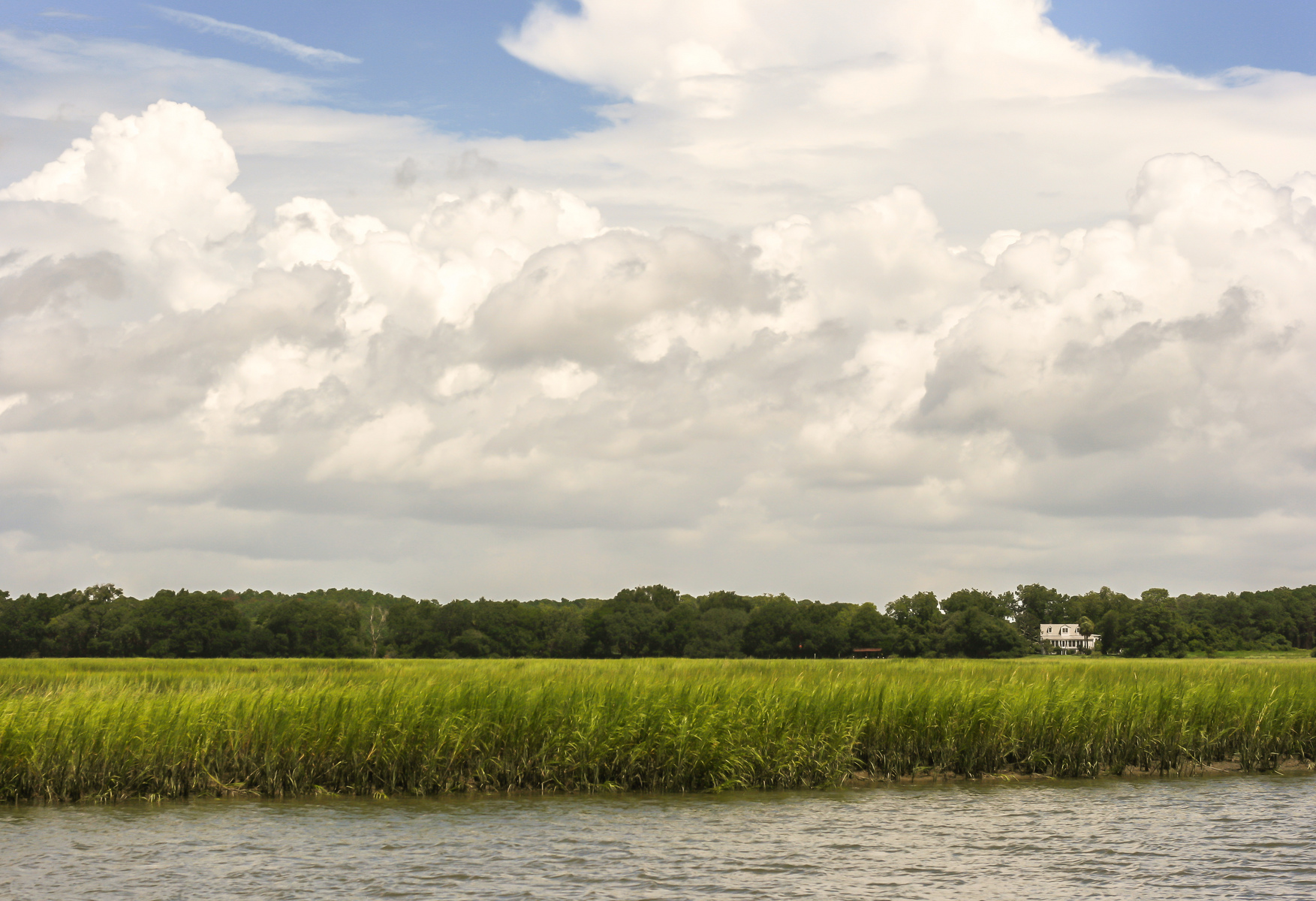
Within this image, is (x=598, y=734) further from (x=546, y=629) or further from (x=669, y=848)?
(x=546, y=629)

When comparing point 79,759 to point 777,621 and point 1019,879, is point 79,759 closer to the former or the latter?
point 1019,879

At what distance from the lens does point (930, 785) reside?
23250 millimetres

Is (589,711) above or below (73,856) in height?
above

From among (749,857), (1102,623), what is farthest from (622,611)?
(749,857)

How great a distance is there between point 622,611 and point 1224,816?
8648cm

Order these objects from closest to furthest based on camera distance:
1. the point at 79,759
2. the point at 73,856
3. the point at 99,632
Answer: the point at 73,856, the point at 79,759, the point at 99,632

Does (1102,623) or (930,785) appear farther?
(1102,623)

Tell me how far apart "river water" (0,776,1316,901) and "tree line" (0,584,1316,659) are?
75.1 m

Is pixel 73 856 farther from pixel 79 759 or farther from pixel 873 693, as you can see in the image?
pixel 873 693

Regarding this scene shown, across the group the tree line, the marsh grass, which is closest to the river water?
the marsh grass

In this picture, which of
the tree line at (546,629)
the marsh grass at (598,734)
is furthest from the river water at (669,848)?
the tree line at (546,629)

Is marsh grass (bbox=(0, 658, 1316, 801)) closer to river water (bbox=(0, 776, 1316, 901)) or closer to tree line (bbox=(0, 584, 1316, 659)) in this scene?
river water (bbox=(0, 776, 1316, 901))

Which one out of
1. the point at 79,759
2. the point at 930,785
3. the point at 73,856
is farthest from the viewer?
the point at 930,785

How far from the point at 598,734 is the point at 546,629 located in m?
85.8
